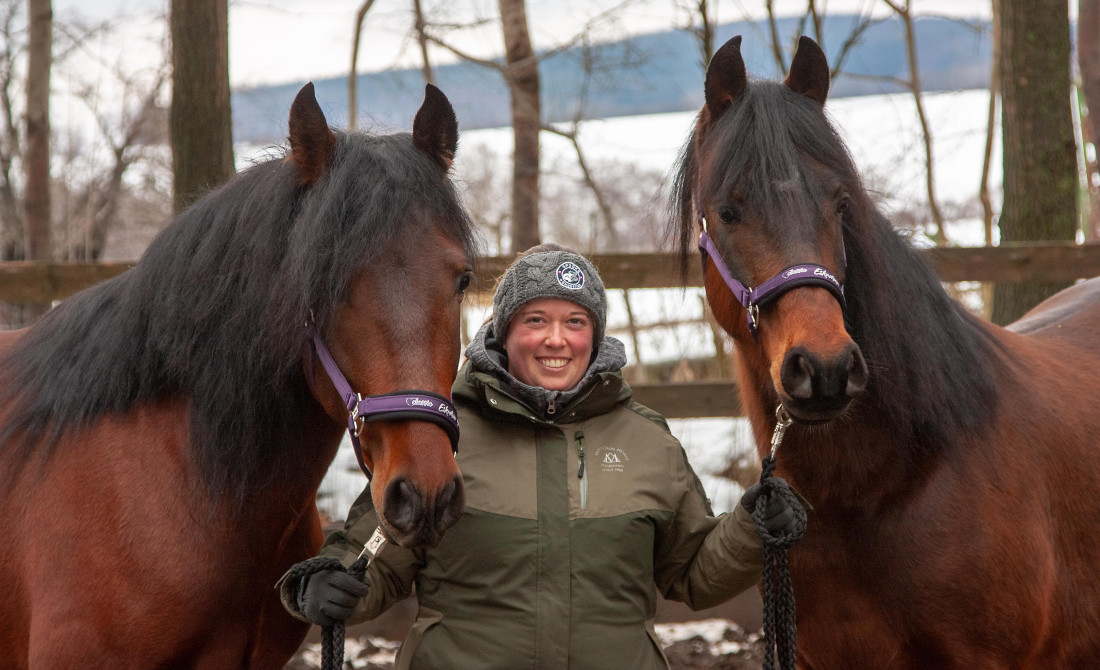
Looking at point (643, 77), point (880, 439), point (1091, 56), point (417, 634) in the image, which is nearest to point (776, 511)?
point (880, 439)

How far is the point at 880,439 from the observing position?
2459 mm

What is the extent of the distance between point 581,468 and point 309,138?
102cm

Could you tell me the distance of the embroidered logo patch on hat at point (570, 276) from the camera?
2451mm

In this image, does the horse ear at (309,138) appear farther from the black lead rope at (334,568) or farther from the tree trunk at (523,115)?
the tree trunk at (523,115)

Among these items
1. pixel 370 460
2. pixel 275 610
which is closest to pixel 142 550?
pixel 275 610

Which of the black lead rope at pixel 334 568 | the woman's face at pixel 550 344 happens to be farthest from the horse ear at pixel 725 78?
the black lead rope at pixel 334 568

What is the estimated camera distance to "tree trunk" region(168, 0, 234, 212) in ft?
14.9

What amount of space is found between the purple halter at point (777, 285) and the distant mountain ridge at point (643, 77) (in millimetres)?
3994

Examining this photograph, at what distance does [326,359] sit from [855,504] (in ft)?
4.66

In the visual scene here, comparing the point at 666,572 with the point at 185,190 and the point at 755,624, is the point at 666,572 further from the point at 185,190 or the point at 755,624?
the point at 185,190

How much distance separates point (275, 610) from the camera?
237cm

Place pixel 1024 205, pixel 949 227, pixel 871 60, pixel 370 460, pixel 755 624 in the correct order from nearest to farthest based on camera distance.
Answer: pixel 370 460, pixel 755 624, pixel 1024 205, pixel 871 60, pixel 949 227

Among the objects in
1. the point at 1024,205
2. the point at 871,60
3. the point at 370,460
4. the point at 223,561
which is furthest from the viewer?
the point at 871,60

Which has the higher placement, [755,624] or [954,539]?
[954,539]
